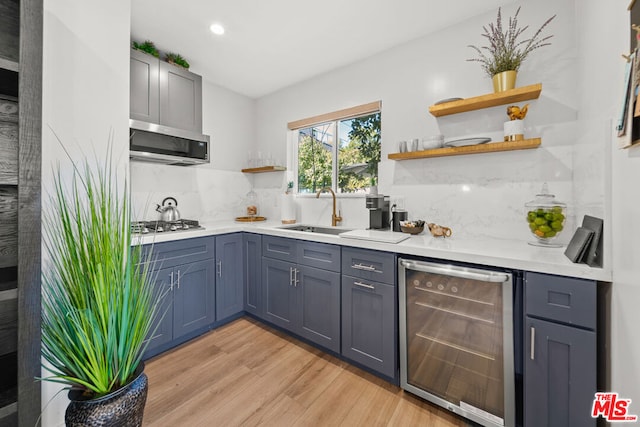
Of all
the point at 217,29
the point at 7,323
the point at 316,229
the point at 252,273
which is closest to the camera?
the point at 7,323

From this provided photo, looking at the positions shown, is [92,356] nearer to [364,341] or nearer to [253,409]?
[253,409]

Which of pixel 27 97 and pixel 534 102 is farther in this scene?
pixel 534 102

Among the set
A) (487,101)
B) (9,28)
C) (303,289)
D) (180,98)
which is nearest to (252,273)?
(303,289)

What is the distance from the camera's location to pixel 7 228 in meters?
1.10

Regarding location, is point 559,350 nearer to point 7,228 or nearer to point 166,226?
point 7,228

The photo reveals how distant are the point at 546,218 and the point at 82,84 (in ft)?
8.57

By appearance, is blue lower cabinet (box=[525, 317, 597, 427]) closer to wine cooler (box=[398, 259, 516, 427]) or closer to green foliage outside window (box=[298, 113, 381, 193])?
wine cooler (box=[398, 259, 516, 427])

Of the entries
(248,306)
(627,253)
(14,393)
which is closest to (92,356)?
(14,393)

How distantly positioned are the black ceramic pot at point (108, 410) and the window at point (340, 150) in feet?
7.22

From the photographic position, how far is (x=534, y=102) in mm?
1697

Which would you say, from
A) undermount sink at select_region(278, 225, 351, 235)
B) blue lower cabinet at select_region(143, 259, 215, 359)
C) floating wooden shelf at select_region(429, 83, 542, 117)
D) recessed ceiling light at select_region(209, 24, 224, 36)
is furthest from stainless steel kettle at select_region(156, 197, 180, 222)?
floating wooden shelf at select_region(429, 83, 542, 117)

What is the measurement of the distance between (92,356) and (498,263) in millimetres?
1769

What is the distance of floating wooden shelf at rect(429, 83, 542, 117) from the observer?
1.60 m

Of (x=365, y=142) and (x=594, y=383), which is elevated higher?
(x=365, y=142)
